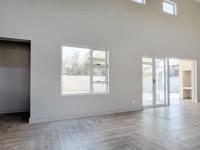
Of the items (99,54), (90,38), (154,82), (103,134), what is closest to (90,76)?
(99,54)

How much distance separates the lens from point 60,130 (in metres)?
3.82

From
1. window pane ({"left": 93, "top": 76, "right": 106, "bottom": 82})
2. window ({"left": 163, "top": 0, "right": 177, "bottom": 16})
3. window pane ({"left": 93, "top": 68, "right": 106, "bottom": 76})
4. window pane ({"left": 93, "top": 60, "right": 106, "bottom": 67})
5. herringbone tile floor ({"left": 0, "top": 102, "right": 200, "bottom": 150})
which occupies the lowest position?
herringbone tile floor ({"left": 0, "top": 102, "right": 200, "bottom": 150})

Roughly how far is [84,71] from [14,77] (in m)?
2.61

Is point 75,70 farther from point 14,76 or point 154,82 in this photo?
point 154,82

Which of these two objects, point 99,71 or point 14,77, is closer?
point 99,71

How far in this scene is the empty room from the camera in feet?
11.4

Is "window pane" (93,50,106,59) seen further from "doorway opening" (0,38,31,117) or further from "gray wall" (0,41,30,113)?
"gray wall" (0,41,30,113)

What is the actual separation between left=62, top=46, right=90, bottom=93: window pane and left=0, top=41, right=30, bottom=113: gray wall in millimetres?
1848

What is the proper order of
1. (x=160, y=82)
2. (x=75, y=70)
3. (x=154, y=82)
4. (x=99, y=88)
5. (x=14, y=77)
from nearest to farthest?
1. (x=75, y=70)
2. (x=99, y=88)
3. (x=14, y=77)
4. (x=154, y=82)
5. (x=160, y=82)

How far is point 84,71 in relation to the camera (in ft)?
17.6

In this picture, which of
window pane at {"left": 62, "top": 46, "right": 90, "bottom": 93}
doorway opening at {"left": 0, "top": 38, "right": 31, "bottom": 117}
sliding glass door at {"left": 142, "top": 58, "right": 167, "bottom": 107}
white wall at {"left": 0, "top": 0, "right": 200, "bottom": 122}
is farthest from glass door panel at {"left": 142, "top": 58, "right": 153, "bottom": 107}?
doorway opening at {"left": 0, "top": 38, "right": 31, "bottom": 117}

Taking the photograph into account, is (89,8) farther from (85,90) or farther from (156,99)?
(156,99)

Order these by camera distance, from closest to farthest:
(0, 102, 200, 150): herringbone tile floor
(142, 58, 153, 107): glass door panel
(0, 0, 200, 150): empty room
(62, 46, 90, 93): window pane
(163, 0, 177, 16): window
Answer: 1. (0, 102, 200, 150): herringbone tile floor
2. (0, 0, 200, 150): empty room
3. (62, 46, 90, 93): window pane
4. (142, 58, 153, 107): glass door panel
5. (163, 0, 177, 16): window

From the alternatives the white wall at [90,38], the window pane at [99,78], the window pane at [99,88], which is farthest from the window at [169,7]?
the window pane at [99,88]
